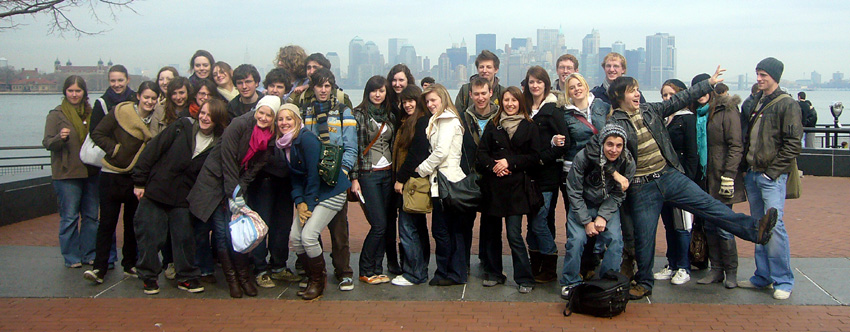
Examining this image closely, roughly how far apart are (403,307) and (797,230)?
5.59 m

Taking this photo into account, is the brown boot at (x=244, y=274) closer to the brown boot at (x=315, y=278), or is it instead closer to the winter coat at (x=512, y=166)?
the brown boot at (x=315, y=278)

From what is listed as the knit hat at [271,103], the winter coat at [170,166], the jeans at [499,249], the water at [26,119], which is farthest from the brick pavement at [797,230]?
the water at [26,119]

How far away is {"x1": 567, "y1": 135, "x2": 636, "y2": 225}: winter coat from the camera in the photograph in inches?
211

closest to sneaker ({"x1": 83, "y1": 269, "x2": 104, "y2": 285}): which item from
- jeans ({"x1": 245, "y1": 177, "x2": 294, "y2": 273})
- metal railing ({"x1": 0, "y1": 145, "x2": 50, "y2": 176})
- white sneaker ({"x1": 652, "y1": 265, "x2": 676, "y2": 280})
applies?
jeans ({"x1": 245, "y1": 177, "x2": 294, "y2": 273})

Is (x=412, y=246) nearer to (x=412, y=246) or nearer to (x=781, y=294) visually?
→ (x=412, y=246)

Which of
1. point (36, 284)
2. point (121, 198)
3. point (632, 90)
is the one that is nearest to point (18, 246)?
point (36, 284)

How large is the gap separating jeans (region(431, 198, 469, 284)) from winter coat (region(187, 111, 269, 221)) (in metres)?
1.57

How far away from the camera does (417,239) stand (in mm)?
6098

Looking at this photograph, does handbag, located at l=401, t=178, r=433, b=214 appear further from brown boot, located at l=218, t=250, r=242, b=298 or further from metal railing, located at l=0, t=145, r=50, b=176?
metal railing, located at l=0, t=145, r=50, b=176

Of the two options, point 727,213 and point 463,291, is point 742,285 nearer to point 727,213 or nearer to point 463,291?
point 727,213

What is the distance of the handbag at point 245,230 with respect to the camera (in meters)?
5.52

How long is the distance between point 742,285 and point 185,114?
4961 mm

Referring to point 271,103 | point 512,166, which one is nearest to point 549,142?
point 512,166

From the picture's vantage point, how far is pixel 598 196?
5418 millimetres
